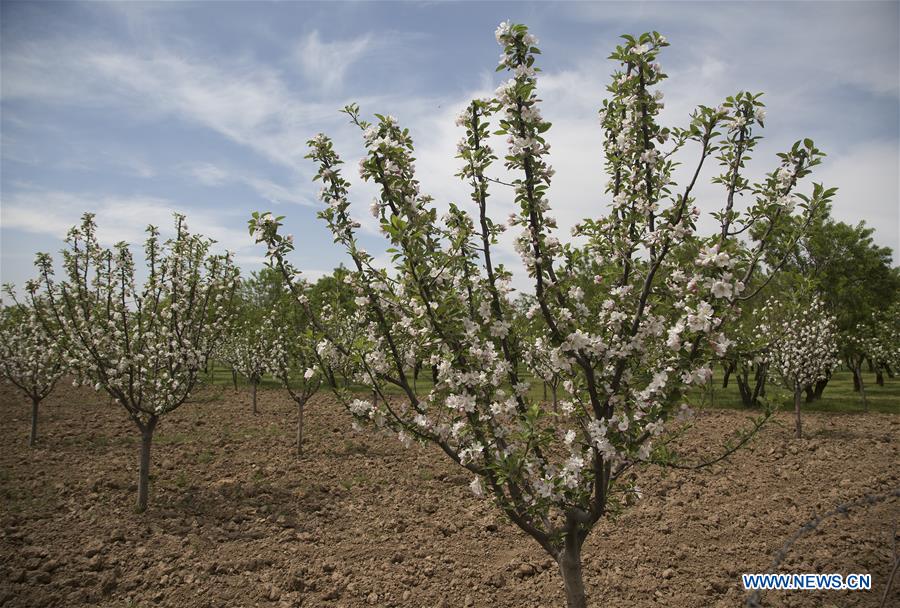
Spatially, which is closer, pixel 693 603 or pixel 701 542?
pixel 693 603

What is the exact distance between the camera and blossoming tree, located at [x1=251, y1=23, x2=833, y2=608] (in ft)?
11.2

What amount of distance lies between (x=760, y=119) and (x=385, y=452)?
10.4 metres

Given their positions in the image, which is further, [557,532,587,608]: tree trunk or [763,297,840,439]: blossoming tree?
[763,297,840,439]: blossoming tree

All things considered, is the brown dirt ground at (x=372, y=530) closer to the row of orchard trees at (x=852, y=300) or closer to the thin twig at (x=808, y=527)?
the thin twig at (x=808, y=527)

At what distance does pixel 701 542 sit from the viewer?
22.8 feet

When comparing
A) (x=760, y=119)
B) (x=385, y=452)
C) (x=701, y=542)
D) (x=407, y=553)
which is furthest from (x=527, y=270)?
(x=385, y=452)

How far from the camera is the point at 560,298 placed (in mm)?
3900

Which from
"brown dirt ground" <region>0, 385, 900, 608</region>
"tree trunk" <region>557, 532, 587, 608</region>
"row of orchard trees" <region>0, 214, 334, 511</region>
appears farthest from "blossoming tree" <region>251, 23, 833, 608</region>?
"row of orchard trees" <region>0, 214, 334, 511</region>

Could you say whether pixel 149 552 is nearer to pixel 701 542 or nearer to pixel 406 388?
pixel 406 388

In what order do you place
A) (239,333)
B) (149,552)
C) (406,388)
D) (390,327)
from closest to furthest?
(406,388) < (390,327) < (149,552) < (239,333)

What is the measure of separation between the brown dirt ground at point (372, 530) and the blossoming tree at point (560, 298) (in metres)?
1.43

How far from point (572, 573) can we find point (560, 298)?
2165 mm

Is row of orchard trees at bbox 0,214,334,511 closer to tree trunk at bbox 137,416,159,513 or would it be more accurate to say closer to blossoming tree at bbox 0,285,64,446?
tree trunk at bbox 137,416,159,513

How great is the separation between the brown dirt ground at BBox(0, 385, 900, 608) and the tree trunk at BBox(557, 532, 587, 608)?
1.86 metres
